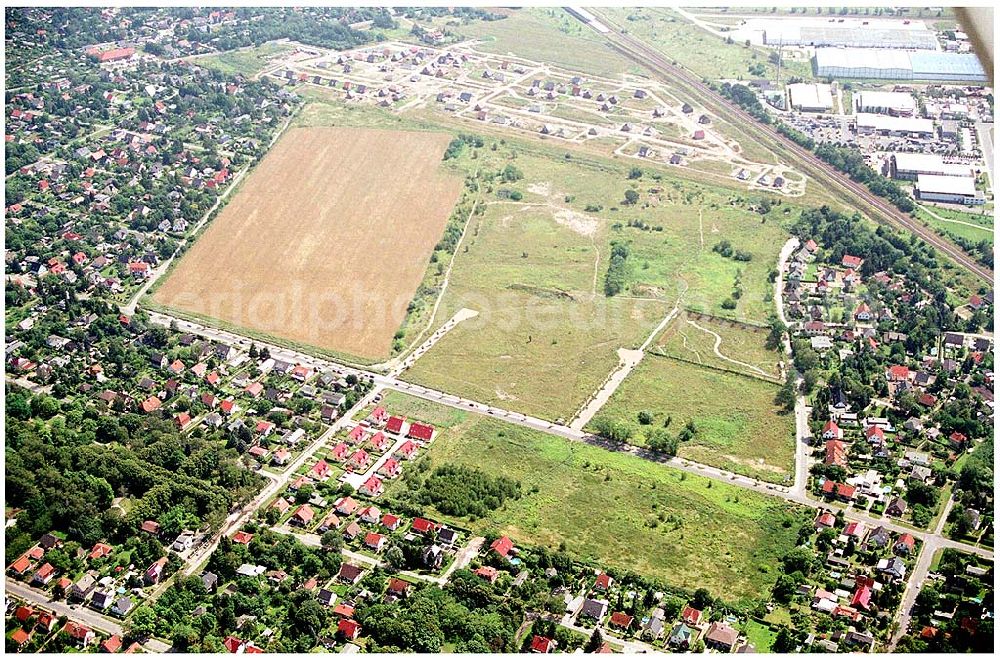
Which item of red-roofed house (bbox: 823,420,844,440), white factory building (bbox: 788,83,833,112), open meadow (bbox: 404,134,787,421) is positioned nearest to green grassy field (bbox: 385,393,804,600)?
open meadow (bbox: 404,134,787,421)

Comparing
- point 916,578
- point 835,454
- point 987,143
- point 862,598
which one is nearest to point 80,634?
point 862,598

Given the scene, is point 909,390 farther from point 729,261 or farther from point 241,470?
point 241,470

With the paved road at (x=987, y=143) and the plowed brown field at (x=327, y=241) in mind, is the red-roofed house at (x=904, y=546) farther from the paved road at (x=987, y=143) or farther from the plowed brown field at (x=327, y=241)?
the paved road at (x=987, y=143)

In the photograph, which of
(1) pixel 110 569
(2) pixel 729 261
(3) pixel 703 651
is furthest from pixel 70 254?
(3) pixel 703 651

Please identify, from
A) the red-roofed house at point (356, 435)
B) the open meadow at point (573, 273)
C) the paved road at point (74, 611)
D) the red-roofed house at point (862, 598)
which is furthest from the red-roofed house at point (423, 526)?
the red-roofed house at point (862, 598)

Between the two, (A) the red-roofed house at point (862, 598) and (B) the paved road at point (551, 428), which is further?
(B) the paved road at point (551, 428)
